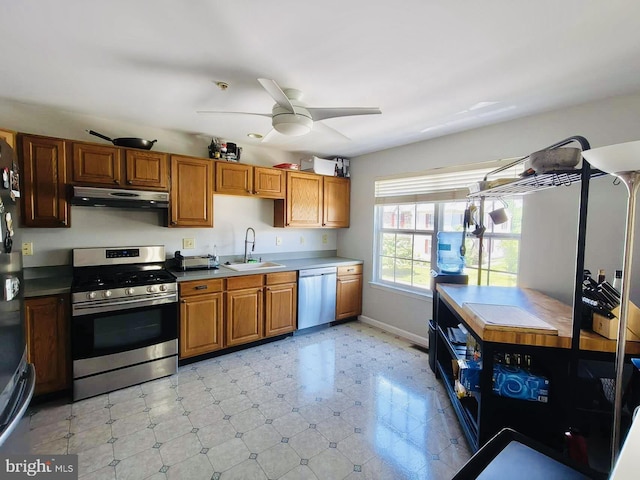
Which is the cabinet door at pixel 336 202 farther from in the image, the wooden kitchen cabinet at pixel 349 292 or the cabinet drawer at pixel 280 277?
the cabinet drawer at pixel 280 277

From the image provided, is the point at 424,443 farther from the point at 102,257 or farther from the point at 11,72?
the point at 11,72

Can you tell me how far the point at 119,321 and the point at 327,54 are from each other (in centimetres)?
256

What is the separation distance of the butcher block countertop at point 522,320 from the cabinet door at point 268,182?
225cm

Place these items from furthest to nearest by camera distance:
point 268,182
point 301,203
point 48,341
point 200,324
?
point 301,203
point 268,182
point 200,324
point 48,341

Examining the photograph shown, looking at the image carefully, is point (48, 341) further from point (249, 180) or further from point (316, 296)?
point (316, 296)

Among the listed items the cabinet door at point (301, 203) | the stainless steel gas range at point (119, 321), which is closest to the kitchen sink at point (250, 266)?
the cabinet door at point (301, 203)

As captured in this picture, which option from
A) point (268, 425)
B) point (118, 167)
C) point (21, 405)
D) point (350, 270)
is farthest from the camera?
point (350, 270)

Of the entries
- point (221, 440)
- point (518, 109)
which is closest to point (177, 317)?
point (221, 440)

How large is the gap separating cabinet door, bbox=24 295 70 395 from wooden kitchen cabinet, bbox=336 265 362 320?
8.95ft

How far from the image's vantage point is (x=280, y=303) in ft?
11.2

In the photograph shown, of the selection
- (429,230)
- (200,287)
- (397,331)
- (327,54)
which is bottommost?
(397,331)

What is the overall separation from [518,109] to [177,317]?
340 cm

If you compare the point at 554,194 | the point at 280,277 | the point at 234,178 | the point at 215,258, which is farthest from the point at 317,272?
the point at 554,194

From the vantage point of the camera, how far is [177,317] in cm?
274
